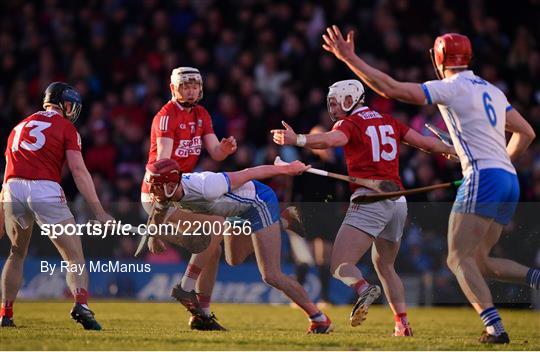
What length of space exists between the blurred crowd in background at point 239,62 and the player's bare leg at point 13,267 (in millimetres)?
5534

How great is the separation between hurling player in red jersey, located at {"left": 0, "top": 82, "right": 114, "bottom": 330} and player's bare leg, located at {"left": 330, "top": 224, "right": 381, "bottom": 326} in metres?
2.13

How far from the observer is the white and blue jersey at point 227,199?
33.5 ft

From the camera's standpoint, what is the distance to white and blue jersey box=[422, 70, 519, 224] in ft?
31.3

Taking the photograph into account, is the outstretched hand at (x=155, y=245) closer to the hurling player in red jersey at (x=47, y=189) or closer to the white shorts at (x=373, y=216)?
the hurling player in red jersey at (x=47, y=189)

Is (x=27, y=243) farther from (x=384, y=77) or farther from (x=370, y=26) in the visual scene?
(x=370, y=26)

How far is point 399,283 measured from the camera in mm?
10852

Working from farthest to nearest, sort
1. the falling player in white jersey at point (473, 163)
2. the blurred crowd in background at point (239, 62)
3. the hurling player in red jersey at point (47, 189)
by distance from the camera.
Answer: the blurred crowd in background at point (239, 62), the hurling player in red jersey at point (47, 189), the falling player in white jersey at point (473, 163)

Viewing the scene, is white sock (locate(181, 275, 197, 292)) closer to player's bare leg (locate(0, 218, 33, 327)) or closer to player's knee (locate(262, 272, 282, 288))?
player's knee (locate(262, 272, 282, 288))

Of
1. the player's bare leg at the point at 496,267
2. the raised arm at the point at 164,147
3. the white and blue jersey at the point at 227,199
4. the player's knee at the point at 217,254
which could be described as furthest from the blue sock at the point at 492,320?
the raised arm at the point at 164,147

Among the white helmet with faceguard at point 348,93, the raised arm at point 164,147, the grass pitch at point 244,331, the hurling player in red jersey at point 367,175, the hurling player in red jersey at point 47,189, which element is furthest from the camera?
the raised arm at point 164,147

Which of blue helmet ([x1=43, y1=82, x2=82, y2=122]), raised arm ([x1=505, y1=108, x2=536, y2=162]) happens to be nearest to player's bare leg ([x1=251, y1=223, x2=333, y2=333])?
blue helmet ([x1=43, y1=82, x2=82, y2=122])

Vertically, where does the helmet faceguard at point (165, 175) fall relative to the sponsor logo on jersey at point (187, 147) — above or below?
below

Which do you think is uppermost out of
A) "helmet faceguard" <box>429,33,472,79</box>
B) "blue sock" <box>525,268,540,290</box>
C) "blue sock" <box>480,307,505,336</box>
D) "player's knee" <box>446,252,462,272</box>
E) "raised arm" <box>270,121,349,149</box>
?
"helmet faceguard" <box>429,33,472,79</box>

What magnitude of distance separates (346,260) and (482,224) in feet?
4.47
